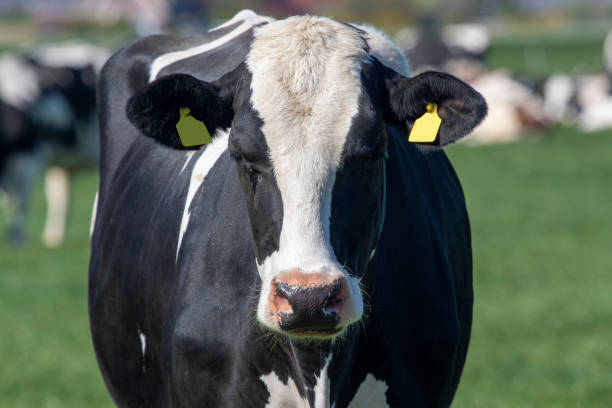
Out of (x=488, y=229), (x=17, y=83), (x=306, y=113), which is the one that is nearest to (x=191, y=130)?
(x=306, y=113)

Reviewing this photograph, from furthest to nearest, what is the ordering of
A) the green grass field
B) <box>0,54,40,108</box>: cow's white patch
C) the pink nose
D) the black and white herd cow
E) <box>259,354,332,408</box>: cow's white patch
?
<box>0,54,40,108</box>: cow's white patch → the green grass field → <box>259,354,332,408</box>: cow's white patch → the black and white herd cow → the pink nose

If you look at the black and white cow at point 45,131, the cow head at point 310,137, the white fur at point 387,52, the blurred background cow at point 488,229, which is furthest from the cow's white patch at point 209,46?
the black and white cow at point 45,131

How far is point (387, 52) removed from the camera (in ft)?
13.7

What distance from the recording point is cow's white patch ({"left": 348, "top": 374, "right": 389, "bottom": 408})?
3.74 metres

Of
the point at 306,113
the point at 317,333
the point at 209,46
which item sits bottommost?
the point at 317,333

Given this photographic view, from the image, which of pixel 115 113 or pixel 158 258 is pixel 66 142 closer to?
pixel 115 113

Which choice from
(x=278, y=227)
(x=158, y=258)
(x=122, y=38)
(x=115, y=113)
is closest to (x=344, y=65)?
(x=278, y=227)

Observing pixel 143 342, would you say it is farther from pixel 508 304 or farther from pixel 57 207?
pixel 57 207

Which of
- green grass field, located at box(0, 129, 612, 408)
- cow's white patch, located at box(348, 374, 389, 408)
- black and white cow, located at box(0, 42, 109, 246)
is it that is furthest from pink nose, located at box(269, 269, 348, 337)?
black and white cow, located at box(0, 42, 109, 246)

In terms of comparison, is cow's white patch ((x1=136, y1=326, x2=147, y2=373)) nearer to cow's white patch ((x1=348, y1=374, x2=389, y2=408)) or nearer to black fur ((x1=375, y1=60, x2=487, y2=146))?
cow's white patch ((x1=348, y1=374, x2=389, y2=408))

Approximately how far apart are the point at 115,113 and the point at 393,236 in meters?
2.02

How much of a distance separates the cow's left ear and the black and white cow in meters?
11.9

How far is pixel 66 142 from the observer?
50.8ft

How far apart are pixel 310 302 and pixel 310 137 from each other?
21.0 inches
